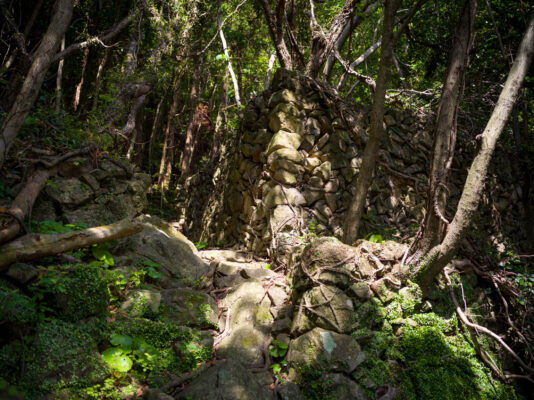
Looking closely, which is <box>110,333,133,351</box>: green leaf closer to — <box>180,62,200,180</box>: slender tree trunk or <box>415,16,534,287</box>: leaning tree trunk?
<box>415,16,534,287</box>: leaning tree trunk

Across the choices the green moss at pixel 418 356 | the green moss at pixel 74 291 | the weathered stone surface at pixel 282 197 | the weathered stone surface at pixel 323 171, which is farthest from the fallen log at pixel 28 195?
the weathered stone surface at pixel 323 171

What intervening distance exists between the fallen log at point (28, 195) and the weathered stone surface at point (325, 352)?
103 inches

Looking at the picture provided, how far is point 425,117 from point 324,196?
2865 millimetres

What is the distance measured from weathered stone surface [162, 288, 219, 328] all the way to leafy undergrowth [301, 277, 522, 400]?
3.66 ft

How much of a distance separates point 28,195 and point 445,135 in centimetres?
459

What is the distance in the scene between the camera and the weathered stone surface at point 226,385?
7.43ft

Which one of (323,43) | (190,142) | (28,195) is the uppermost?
(323,43)

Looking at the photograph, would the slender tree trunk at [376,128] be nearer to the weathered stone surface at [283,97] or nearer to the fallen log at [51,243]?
the weathered stone surface at [283,97]

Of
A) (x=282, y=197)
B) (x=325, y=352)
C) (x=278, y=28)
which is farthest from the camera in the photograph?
(x=278, y=28)

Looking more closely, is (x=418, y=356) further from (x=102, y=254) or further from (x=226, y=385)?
(x=102, y=254)

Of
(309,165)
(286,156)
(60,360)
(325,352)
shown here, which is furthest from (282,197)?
(60,360)

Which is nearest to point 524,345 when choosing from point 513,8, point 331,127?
point 331,127

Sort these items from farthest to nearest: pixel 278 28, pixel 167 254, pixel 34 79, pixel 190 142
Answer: pixel 190 142, pixel 278 28, pixel 167 254, pixel 34 79

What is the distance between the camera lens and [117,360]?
2285mm
